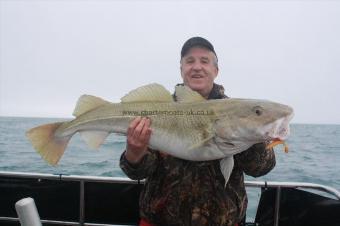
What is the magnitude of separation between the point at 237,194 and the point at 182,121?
0.88m

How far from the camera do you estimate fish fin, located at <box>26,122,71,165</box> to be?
3.87m

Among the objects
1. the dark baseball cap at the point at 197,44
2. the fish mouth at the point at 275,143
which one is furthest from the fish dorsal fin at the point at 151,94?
the fish mouth at the point at 275,143

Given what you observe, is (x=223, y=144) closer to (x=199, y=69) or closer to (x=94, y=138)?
(x=199, y=69)

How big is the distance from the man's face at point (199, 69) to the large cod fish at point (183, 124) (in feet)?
1.38

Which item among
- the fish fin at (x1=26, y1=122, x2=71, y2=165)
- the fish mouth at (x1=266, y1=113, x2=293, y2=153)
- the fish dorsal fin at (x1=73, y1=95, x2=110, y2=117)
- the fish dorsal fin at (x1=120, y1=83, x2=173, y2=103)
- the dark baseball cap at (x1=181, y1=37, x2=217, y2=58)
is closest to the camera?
the fish mouth at (x1=266, y1=113, x2=293, y2=153)

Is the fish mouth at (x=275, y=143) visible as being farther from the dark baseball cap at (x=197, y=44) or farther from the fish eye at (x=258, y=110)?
the dark baseball cap at (x=197, y=44)

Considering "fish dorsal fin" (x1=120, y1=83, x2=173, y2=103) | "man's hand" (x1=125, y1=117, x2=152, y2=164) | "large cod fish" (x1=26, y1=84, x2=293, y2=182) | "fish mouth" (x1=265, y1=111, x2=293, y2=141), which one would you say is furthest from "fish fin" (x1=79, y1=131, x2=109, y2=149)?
"fish mouth" (x1=265, y1=111, x2=293, y2=141)

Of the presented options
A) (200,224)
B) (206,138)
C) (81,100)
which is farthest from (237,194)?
(81,100)

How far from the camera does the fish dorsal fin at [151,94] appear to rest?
3.56m

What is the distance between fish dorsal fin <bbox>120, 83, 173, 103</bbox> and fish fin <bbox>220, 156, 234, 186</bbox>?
0.75m

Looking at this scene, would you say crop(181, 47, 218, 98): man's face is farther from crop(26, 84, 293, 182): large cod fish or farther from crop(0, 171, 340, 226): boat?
crop(0, 171, 340, 226): boat

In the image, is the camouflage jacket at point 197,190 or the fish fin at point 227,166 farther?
the camouflage jacket at point 197,190

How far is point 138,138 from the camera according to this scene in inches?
136

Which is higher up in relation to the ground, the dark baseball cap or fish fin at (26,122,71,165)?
the dark baseball cap
